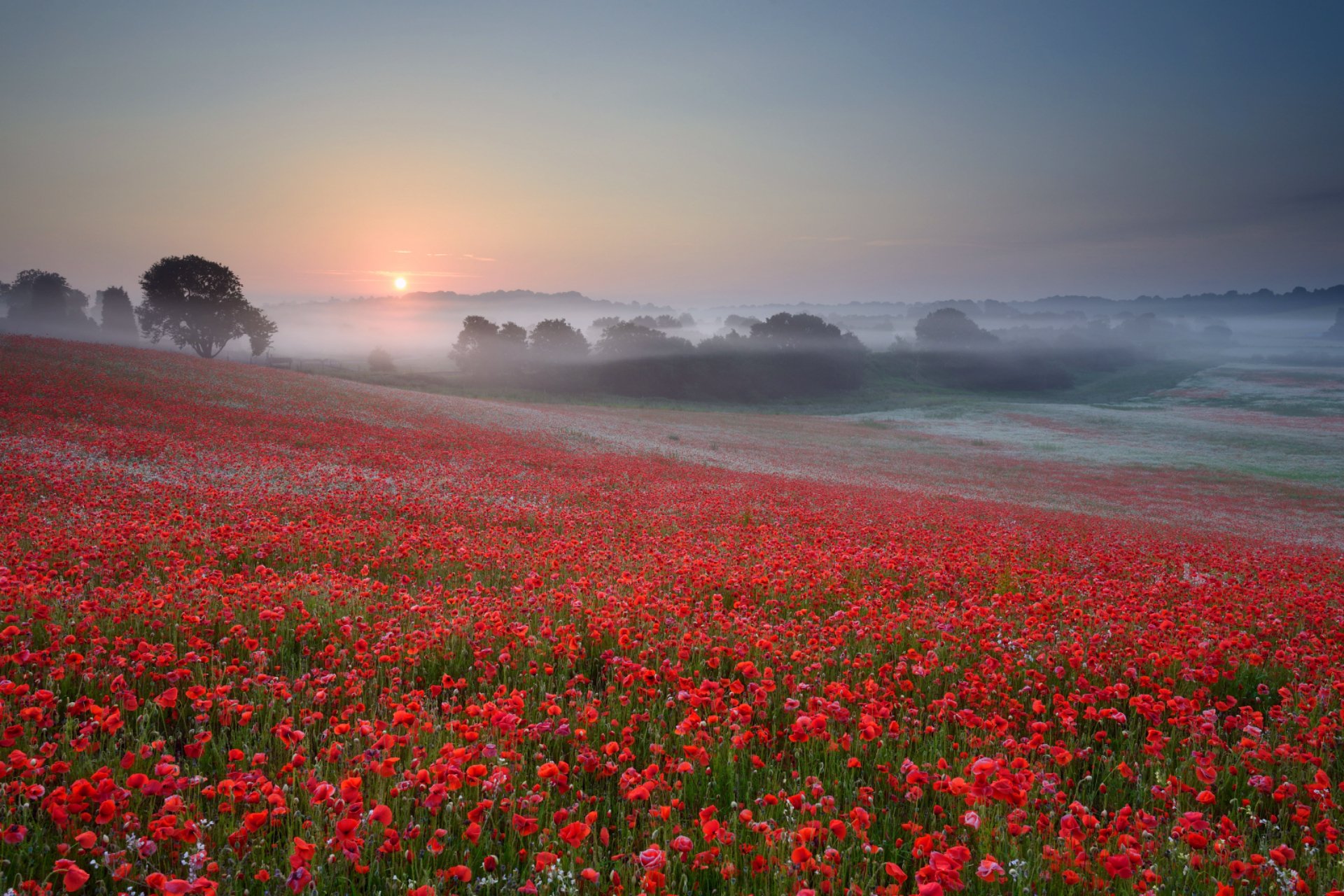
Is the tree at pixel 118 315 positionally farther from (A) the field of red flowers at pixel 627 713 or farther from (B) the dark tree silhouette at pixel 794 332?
(A) the field of red flowers at pixel 627 713

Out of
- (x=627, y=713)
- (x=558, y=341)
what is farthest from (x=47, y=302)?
(x=627, y=713)

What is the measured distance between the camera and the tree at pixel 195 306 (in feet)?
221

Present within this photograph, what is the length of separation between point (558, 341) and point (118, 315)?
84.9 meters

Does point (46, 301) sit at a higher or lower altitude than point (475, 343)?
higher

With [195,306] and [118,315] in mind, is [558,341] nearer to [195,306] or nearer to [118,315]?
[195,306]

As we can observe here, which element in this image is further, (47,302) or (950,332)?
(950,332)

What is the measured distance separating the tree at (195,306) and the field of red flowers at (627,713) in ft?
235

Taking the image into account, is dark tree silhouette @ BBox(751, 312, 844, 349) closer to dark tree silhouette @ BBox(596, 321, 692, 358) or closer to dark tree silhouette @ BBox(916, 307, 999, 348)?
dark tree silhouette @ BBox(596, 321, 692, 358)

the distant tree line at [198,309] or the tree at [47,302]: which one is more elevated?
the tree at [47,302]

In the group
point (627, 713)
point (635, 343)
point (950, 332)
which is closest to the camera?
point (627, 713)

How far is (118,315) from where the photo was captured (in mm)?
117750

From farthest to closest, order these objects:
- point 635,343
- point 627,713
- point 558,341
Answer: point 635,343 → point 558,341 → point 627,713

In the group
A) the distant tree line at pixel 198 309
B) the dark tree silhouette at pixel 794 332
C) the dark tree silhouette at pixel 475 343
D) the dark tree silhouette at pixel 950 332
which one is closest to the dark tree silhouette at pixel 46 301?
the distant tree line at pixel 198 309

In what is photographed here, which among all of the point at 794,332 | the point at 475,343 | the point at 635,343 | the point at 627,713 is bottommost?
the point at 627,713
